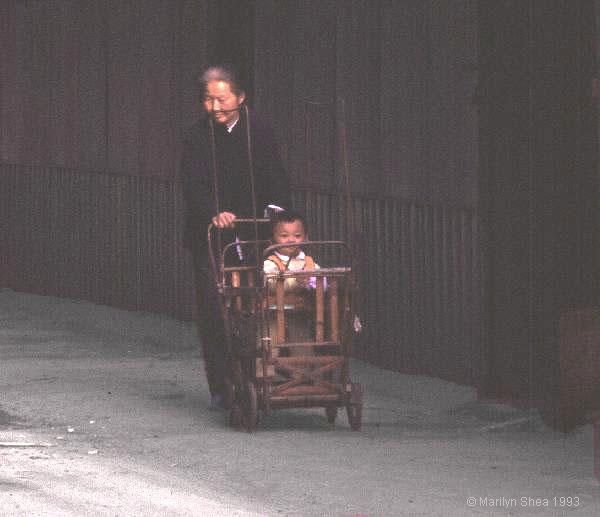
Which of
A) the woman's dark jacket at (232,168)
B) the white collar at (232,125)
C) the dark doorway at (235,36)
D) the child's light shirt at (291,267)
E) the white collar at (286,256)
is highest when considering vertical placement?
the dark doorway at (235,36)

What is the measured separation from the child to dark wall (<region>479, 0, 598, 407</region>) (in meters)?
1.18

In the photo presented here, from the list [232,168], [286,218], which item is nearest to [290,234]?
[286,218]

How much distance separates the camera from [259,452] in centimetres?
1035

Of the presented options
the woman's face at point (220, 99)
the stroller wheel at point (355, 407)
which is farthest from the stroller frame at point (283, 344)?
the woman's face at point (220, 99)

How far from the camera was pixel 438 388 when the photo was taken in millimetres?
12625

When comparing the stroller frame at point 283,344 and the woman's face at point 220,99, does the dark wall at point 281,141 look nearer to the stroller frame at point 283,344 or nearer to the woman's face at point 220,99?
the stroller frame at point 283,344

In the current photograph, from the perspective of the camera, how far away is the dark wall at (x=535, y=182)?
11.1 metres

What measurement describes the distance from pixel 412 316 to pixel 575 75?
2.53m

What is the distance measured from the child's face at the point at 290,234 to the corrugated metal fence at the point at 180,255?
1319 millimetres

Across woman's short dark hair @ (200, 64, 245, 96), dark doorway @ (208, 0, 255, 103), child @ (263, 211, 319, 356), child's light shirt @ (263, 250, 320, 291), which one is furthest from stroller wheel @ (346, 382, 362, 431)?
dark doorway @ (208, 0, 255, 103)

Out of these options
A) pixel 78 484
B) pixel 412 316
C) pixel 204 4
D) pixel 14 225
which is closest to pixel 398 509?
pixel 78 484

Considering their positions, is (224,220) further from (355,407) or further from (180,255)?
(180,255)

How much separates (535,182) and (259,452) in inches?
89.9

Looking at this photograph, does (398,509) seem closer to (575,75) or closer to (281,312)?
(281,312)
